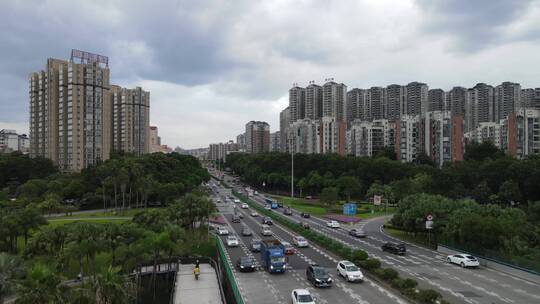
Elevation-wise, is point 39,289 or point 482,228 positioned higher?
point 39,289

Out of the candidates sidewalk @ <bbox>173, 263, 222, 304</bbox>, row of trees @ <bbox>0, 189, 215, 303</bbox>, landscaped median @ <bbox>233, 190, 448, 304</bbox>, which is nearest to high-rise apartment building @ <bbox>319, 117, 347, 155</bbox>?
row of trees @ <bbox>0, 189, 215, 303</bbox>

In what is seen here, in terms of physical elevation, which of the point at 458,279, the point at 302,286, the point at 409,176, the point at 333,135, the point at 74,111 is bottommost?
the point at 458,279

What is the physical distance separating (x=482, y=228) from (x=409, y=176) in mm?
68245

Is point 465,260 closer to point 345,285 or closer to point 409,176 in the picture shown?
point 345,285

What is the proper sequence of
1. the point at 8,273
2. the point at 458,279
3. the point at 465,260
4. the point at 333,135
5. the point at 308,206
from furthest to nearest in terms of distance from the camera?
the point at 333,135 < the point at 308,206 < the point at 465,260 < the point at 458,279 < the point at 8,273

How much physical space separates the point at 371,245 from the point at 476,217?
13.4 m

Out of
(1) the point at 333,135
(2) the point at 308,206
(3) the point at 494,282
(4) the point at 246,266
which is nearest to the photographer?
(3) the point at 494,282

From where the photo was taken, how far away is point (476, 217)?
41.6 meters

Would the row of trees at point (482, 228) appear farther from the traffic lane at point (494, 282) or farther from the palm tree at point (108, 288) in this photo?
the palm tree at point (108, 288)

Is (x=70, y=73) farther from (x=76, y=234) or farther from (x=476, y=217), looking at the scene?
(x=476, y=217)

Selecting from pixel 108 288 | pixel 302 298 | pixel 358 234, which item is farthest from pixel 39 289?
pixel 358 234

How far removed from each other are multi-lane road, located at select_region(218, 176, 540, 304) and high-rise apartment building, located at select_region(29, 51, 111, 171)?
10135cm

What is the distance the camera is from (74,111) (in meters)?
124

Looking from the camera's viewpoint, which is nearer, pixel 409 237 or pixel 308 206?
pixel 409 237
